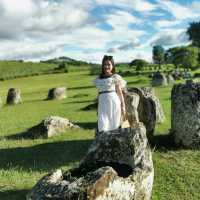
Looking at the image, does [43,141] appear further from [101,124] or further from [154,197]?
[154,197]

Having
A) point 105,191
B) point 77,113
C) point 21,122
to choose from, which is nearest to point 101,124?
point 105,191

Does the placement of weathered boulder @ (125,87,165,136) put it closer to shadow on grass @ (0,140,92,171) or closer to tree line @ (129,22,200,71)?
shadow on grass @ (0,140,92,171)

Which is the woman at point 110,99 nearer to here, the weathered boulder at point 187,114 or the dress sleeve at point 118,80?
the dress sleeve at point 118,80

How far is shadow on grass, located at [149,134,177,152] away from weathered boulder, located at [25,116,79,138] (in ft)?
13.8

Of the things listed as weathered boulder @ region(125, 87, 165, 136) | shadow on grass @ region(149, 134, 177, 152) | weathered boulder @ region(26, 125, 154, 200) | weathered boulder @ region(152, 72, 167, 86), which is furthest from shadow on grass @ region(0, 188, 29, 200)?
weathered boulder @ region(152, 72, 167, 86)

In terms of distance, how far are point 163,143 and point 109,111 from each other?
8.82ft

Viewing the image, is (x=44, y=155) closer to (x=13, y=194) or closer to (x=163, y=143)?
(x=163, y=143)

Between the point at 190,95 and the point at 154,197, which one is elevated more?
the point at 190,95

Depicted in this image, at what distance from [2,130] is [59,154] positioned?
23.4 feet

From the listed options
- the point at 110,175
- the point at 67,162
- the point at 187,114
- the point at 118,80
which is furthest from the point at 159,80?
the point at 110,175

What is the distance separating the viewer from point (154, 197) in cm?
1153

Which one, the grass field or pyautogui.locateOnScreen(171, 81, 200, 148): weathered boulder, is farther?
pyautogui.locateOnScreen(171, 81, 200, 148): weathered boulder

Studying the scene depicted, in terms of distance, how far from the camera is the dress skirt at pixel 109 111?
1391 centimetres

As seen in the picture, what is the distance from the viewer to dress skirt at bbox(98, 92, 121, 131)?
45.6 ft
